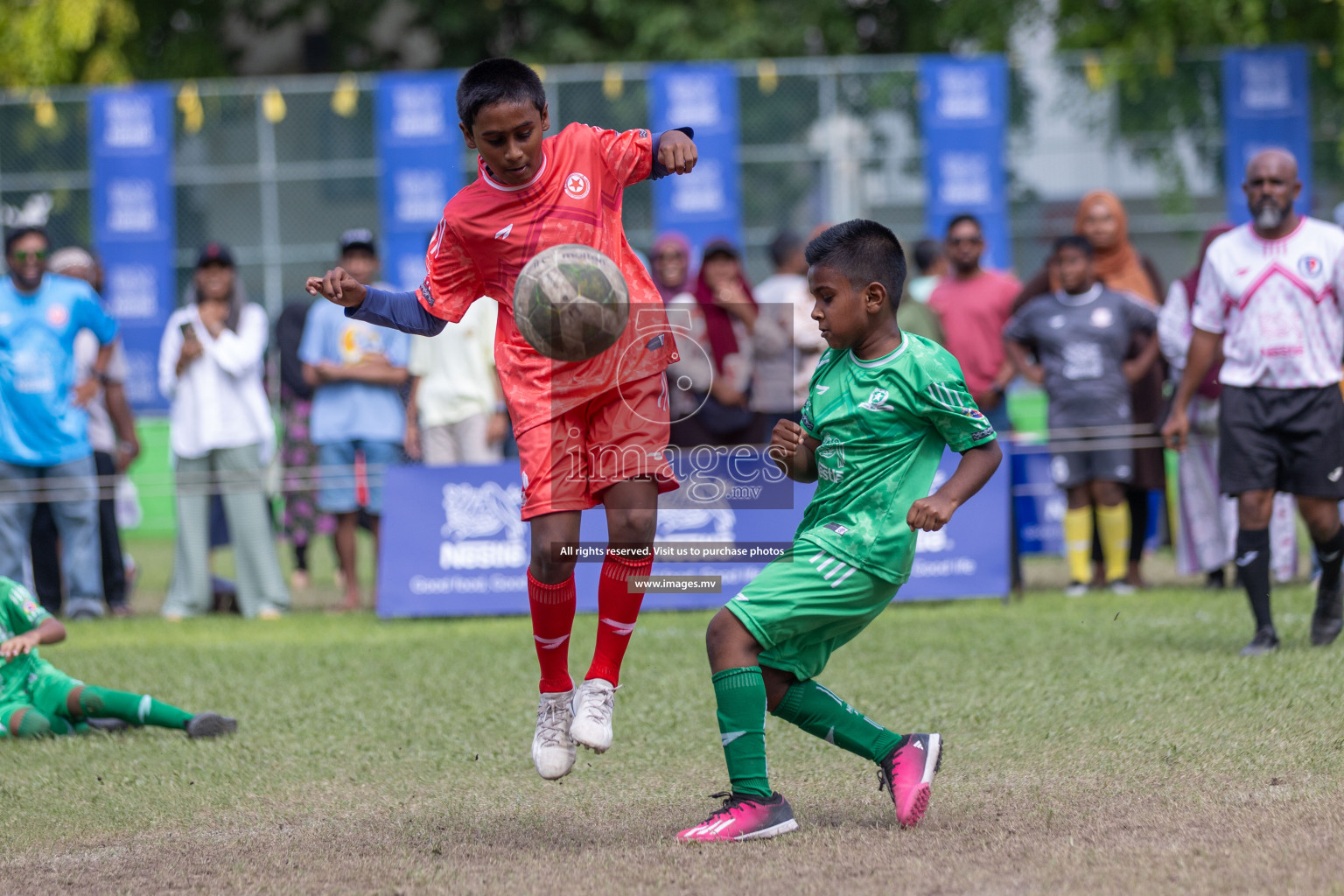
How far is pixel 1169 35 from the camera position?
60.6ft

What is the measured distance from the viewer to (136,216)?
63.7 ft

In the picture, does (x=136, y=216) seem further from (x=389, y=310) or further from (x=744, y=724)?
(x=744, y=724)

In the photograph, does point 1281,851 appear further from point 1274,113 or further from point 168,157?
point 168,157

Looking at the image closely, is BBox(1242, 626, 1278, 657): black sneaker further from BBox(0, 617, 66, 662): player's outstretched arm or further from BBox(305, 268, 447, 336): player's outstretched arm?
BBox(0, 617, 66, 662): player's outstretched arm

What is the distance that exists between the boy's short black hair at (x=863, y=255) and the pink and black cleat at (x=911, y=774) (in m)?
1.36

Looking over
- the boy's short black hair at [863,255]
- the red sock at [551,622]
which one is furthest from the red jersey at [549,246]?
the boy's short black hair at [863,255]

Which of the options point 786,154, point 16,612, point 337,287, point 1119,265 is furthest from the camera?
point 786,154

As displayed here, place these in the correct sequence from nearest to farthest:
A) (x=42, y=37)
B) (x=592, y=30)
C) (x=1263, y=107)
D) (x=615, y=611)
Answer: (x=615, y=611), (x=1263, y=107), (x=42, y=37), (x=592, y=30)

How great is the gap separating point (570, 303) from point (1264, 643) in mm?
4516

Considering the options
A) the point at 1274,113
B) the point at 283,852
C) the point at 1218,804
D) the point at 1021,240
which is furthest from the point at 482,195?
the point at 1274,113

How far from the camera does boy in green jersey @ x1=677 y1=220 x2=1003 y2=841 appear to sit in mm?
4527

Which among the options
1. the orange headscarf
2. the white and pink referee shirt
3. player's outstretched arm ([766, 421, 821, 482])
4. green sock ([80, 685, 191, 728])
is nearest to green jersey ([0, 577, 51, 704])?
green sock ([80, 685, 191, 728])

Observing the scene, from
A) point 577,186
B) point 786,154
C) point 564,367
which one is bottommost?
point 564,367

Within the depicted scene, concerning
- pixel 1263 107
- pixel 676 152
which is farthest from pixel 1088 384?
pixel 1263 107
